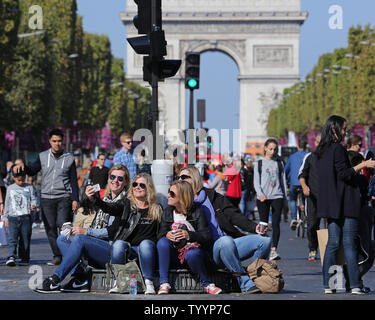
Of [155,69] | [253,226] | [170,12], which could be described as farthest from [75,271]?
[170,12]

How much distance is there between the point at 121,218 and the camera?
35.7 ft

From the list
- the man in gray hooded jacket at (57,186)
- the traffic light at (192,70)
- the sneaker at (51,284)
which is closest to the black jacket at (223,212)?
the sneaker at (51,284)

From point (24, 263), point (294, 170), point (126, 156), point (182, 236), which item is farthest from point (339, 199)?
point (294, 170)

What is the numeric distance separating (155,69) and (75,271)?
3435mm

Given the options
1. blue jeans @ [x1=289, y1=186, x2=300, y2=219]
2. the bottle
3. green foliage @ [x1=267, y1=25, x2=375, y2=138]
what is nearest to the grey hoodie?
the bottle

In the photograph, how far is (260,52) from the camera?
95.7 m

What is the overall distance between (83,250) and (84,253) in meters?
0.05

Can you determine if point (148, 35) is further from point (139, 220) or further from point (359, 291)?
point (359, 291)

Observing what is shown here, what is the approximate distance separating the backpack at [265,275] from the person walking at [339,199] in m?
0.49

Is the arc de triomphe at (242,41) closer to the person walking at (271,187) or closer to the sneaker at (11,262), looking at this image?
the person walking at (271,187)

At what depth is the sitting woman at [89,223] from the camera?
10883 millimetres

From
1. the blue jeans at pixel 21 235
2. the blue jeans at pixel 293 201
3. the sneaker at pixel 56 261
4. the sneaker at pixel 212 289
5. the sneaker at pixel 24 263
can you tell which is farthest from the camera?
the blue jeans at pixel 293 201

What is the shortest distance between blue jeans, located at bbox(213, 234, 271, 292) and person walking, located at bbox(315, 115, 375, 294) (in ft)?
1.93

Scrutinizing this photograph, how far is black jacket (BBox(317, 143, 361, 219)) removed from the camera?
35.5ft
